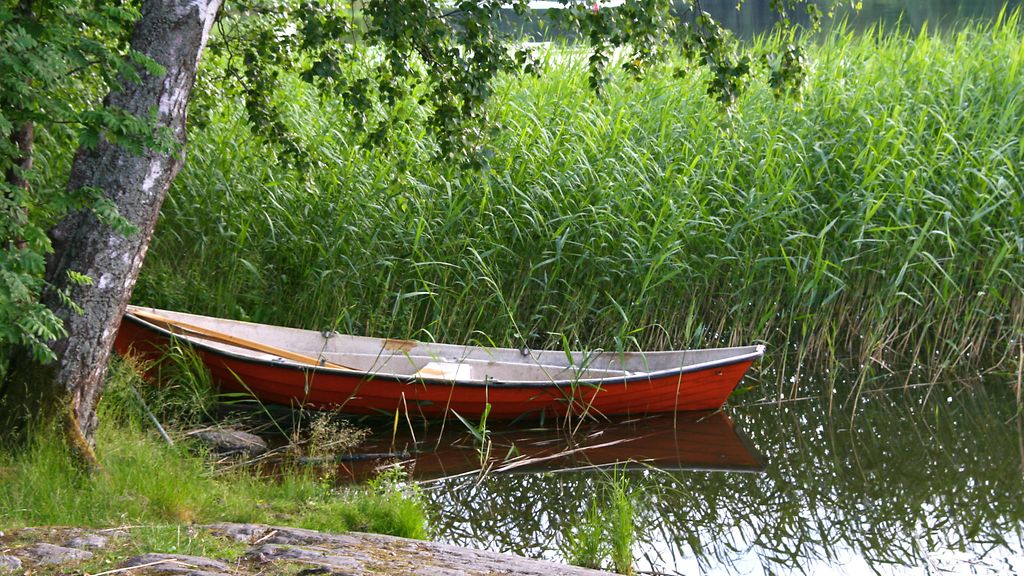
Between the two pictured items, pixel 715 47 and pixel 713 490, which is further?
pixel 713 490

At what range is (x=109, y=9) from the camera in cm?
322

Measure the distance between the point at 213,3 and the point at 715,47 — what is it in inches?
95.4

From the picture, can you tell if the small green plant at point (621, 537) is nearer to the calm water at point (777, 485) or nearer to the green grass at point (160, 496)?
the calm water at point (777, 485)

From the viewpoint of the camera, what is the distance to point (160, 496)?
3.78 m

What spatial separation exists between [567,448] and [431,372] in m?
0.97

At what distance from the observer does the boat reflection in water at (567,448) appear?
18.6ft

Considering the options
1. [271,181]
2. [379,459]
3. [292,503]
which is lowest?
[379,459]

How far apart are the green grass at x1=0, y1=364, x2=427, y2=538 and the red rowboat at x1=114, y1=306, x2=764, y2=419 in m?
1.27

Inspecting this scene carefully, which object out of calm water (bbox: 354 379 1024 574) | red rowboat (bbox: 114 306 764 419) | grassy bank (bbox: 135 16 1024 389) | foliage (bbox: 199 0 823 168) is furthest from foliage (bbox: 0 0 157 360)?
grassy bank (bbox: 135 16 1024 389)

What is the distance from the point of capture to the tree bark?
3.85 meters

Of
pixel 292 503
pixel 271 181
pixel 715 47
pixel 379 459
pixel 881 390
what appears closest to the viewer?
pixel 292 503

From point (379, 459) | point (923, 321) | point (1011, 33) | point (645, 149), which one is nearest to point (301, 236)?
point (379, 459)

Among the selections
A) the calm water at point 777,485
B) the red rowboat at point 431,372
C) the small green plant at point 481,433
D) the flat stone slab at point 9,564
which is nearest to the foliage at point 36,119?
the flat stone slab at point 9,564

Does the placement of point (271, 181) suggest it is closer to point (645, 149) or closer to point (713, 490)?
point (645, 149)
